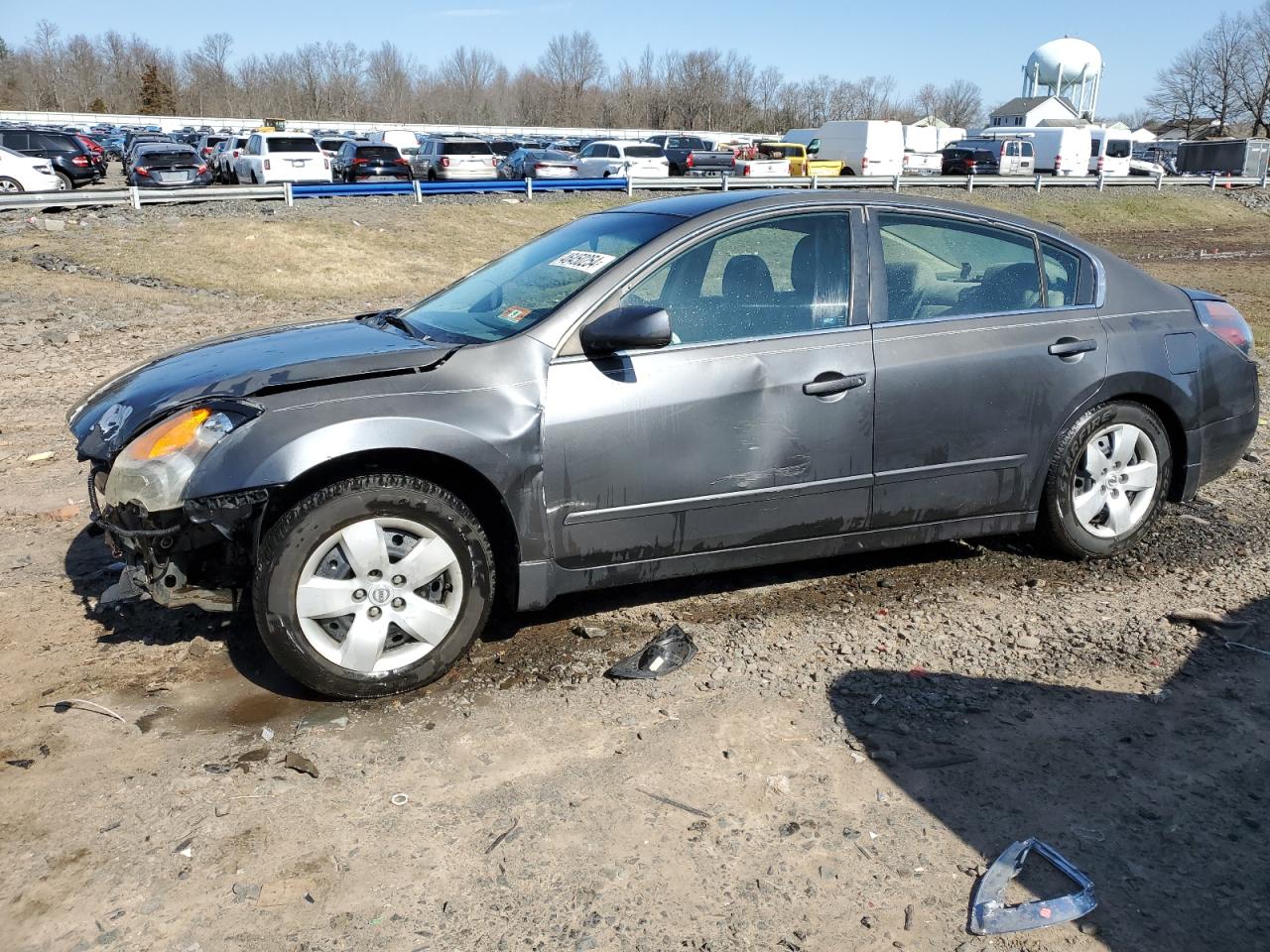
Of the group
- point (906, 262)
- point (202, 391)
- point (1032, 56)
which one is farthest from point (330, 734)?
point (1032, 56)

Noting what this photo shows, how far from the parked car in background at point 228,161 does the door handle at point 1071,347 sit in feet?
102

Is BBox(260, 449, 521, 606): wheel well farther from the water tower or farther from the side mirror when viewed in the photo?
the water tower

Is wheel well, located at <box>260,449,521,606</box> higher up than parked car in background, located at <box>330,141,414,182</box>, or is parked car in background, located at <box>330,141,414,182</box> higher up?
parked car in background, located at <box>330,141,414,182</box>

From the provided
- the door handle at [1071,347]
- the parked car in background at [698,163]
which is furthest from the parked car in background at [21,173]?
the door handle at [1071,347]

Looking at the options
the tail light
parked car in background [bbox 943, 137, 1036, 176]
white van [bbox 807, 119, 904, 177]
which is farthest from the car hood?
white van [bbox 807, 119, 904, 177]

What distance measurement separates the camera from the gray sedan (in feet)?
12.3

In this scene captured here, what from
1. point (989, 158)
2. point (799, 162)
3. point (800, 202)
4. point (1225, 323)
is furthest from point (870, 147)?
point (800, 202)

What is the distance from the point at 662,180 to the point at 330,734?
1076 inches

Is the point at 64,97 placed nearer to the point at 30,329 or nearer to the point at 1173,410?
the point at 30,329

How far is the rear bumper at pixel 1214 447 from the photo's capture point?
5242 mm

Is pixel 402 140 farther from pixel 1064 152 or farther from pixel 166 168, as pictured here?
pixel 1064 152

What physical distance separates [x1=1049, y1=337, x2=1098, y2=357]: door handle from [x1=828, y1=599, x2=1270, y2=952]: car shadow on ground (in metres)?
1.32

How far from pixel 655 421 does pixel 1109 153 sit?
5380 centimetres

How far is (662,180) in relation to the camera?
2947 cm
